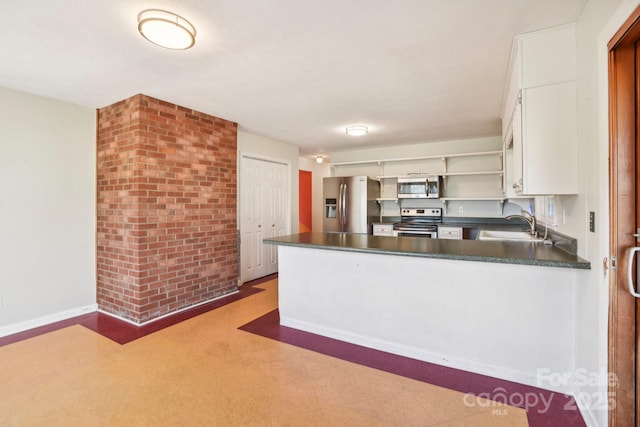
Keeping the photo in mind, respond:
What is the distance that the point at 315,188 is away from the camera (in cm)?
755

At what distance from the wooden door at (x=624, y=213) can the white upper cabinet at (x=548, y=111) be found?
0.47 meters

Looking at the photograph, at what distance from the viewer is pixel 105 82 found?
2.61 metres

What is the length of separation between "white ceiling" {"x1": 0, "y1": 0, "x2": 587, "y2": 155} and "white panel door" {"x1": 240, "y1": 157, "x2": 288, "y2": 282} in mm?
1197

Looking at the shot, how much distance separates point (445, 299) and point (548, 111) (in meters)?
1.40

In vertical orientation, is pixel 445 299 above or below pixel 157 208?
below

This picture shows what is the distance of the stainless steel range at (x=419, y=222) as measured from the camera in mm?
4699

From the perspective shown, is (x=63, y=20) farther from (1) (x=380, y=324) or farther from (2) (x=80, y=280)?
(1) (x=380, y=324)

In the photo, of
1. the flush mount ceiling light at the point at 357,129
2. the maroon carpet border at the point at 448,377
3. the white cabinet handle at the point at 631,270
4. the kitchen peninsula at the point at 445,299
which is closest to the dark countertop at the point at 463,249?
the kitchen peninsula at the point at 445,299

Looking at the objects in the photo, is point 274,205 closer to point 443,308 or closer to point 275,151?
point 275,151

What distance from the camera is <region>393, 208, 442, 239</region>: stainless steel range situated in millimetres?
4699

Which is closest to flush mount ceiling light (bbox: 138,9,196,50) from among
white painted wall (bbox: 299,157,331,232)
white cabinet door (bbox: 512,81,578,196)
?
white cabinet door (bbox: 512,81,578,196)

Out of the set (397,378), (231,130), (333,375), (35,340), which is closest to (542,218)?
(397,378)

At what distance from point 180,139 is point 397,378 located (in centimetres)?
315

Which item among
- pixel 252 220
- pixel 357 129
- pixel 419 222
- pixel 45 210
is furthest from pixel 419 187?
pixel 45 210
